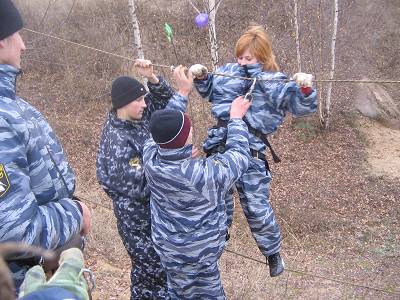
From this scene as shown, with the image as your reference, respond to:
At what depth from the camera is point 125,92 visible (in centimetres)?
307

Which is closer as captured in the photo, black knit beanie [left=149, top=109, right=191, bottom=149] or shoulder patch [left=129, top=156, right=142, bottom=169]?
black knit beanie [left=149, top=109, right=191, bottom=149]

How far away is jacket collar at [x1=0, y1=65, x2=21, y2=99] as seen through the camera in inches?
73.8

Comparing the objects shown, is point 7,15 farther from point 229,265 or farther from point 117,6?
point 117,6

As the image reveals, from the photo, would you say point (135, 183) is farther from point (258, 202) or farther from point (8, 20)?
point (8, 20)

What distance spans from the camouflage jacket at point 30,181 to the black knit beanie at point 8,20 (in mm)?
141

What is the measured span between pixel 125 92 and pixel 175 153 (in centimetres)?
78

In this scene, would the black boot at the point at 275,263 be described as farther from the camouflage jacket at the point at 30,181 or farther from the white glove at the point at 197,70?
the camouflage jacket at the point at 30,181

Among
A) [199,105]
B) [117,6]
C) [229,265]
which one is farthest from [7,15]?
[117,6]

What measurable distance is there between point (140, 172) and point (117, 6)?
43.7 ft

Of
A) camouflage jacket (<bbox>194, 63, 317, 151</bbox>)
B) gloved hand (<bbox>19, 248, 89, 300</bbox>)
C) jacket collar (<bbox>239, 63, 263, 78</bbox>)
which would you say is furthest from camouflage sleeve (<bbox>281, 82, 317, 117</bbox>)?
gloved hand (<bbox>19, 248, 89, 300</bbox>)

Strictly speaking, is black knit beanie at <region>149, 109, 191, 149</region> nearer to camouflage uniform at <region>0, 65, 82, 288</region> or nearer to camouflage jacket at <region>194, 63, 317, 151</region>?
camouflage uniform at <region>0, 65, 82, 288</region>

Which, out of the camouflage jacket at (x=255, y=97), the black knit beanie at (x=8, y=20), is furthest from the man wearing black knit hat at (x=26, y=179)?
the camouflage jacket at (x=255, y=97)

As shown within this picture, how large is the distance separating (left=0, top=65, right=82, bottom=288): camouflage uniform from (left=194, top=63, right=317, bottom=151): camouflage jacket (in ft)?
5.02

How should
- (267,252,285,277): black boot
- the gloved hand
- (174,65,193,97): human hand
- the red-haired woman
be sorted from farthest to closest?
(267,252,285,277): black boot
the red-haired woman
(174,65,193,97): human hand
the gloved hand
